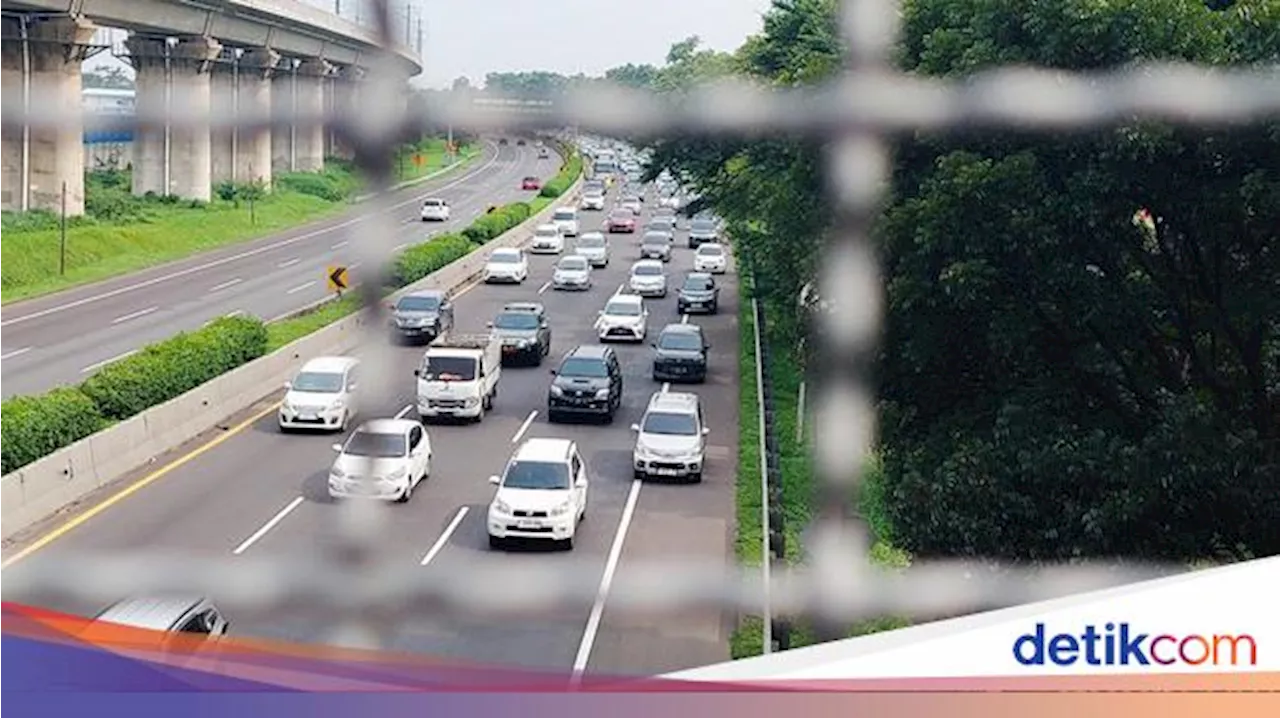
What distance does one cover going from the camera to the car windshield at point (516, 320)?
4.47 meters

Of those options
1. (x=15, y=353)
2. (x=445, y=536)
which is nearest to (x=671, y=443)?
(x=445, y=536)

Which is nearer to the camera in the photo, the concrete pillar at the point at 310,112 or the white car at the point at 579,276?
the concrete pillar at the point at 310,112

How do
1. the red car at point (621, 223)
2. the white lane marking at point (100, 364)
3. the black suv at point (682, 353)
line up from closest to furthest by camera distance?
the red car at point (621, 223) < the black suv at point (682, 353) < the white lane marking at point (100, 364)

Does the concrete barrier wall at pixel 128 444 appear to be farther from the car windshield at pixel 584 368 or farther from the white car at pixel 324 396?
the car windshield at pixel 584 368

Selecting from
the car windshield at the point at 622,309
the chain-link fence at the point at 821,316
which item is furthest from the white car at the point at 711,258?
the chain-link fence at the point at 821,316

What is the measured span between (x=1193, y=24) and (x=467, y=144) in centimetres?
112

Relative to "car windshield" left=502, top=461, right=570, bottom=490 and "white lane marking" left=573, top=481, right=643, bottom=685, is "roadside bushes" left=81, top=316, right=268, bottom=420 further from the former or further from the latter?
"white lane marking" left=573, top=481, right=643, bottom=685

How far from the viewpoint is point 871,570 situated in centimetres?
107

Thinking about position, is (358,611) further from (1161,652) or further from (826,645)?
(1161,652)

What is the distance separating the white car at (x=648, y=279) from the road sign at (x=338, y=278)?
Result: 20.5 feet

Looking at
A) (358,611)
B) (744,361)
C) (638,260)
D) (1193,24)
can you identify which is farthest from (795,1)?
(638,260)

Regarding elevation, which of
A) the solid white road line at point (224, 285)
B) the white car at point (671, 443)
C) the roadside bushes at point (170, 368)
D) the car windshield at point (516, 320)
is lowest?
the white car at point (671, 443)

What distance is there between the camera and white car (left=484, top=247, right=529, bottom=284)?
312 centimetres

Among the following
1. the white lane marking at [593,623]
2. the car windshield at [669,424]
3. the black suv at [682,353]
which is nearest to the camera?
the white lane marking at [593,623]
